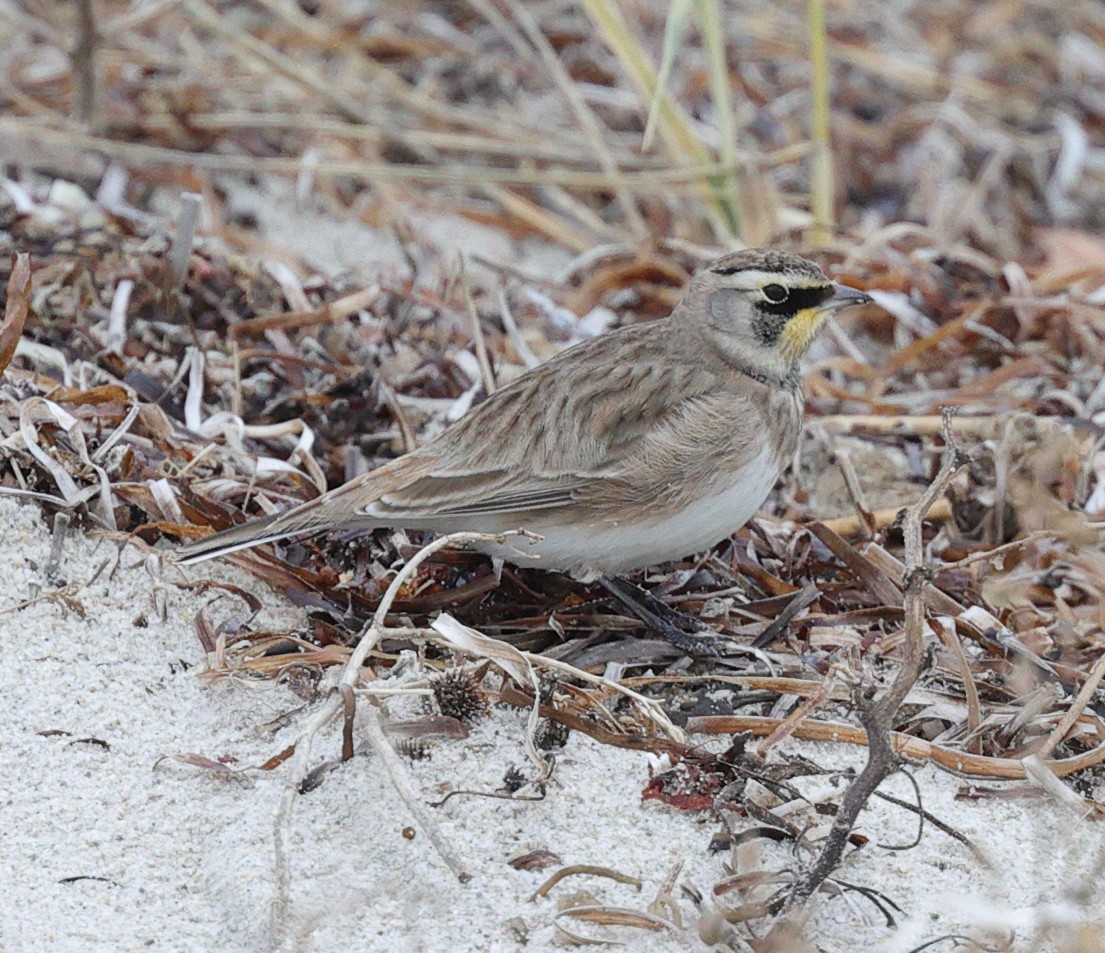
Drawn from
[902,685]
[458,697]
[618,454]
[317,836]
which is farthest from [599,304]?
[902,685]

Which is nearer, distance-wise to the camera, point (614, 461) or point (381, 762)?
point (381, 762)

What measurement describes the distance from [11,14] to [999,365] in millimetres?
4487

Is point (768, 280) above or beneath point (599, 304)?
above

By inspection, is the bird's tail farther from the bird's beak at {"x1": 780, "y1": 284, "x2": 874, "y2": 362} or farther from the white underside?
the bird's beak at {"x1": 780, "y1": 284, "x2": 874, "y2": 362}

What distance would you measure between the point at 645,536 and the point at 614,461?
21cm

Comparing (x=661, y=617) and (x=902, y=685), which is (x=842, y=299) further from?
(x=902, y=685)

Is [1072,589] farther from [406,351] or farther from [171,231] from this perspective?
[171,231]

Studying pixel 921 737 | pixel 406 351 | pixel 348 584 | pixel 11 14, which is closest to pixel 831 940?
pixel 921 737

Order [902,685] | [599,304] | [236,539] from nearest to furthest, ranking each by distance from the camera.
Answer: [902,685], [236,539], [599,304]

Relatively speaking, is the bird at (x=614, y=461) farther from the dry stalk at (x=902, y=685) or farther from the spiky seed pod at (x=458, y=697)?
the dry stalk at (x=902, y=685)

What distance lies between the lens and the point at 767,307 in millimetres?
4246

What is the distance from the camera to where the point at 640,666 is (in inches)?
148

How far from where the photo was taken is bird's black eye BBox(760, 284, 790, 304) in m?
4.23

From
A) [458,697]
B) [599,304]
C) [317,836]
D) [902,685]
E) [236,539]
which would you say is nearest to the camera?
[902,685]
